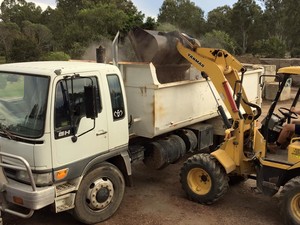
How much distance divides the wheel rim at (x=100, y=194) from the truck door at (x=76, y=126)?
0.40 m

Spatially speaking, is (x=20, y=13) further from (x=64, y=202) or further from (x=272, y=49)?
(x=64, y=202)

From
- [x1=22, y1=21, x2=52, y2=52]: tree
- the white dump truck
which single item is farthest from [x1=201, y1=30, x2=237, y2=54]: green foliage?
[x1=22, y1=21, x2=52, y2=52]: tree

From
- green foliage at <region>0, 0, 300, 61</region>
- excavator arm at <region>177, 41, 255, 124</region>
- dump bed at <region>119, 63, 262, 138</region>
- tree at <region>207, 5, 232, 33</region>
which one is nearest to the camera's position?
dump bed at <region>119, 63, 262, 138</region>

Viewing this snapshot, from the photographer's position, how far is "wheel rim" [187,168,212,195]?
6.47 metres

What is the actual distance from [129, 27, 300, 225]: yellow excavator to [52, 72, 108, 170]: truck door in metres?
1.88

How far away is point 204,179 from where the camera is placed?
6512 millimetres

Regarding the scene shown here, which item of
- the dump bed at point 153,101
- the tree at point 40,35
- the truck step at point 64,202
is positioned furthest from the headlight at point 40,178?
the tree at point 40,35

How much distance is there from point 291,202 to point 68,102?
330 cm

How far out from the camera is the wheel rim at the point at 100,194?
5.41 meters

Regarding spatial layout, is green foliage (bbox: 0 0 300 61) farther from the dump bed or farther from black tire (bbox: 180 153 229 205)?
black tire (bbox: 180 153 229 205)

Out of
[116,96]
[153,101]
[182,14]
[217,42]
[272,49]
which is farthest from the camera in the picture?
[182,14]

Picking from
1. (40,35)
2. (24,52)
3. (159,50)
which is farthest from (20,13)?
(159,50)

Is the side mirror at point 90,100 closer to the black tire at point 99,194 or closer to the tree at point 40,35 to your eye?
the black tire at point 99,194

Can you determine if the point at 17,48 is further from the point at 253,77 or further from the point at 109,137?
the point at 109,137
